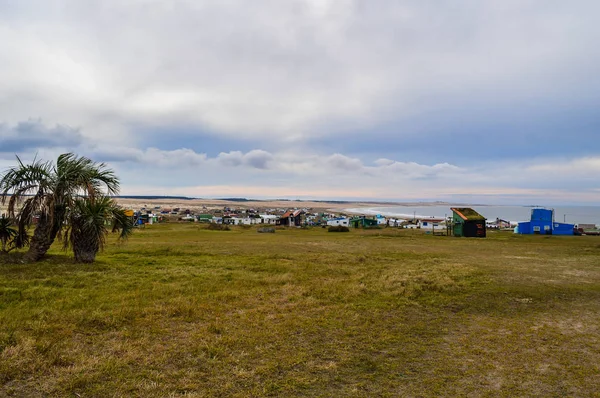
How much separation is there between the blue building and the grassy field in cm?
4763

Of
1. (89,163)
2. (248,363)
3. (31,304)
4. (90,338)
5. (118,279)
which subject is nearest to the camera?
(248,363)

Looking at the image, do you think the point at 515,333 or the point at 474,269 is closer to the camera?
the point at 515,333

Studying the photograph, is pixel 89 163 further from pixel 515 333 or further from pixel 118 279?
pixel 515 333

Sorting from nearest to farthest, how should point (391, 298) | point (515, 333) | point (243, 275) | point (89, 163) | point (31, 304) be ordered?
point (515, 333) → point (31, 304) → point (391, 298) → point (243, 275) → point (89, 163)

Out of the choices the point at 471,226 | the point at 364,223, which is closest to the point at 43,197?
the point at 471,226

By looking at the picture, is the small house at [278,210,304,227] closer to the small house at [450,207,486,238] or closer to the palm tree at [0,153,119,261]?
the small house at [450,207,486,238]

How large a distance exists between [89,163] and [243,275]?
9667mm

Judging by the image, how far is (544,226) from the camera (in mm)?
54938

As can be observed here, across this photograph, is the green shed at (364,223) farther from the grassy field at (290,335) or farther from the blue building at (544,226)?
the grassy field at (290,335)

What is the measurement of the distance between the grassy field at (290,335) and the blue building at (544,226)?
47632 mm

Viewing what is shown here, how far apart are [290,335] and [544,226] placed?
61310mm

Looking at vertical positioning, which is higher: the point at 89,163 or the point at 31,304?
the point at 89,163

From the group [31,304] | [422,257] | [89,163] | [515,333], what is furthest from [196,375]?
[422,257]

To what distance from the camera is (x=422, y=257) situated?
Result: 23.0 metres
